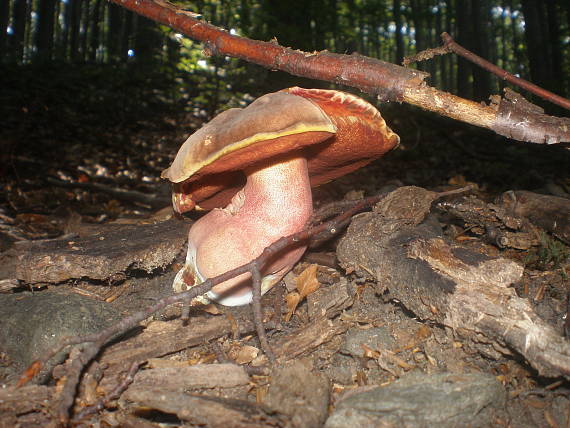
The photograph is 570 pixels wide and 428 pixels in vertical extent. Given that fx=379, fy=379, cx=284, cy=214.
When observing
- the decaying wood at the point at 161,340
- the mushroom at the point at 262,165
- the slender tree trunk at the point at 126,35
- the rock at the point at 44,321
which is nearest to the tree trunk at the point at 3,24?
the slender tree trunk at the point at 126,35

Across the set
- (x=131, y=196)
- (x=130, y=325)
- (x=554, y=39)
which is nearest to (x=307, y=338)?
(x=130, y=325)

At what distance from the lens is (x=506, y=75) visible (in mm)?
2121

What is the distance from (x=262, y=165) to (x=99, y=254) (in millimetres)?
1169

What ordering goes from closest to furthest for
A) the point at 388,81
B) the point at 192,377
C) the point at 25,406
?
the point at 25,406
the point at 192,377
the point at 388,81

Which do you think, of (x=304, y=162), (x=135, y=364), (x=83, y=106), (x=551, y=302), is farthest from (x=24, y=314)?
(x=83, y=106)

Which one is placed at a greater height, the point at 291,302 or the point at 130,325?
the point at 130,325

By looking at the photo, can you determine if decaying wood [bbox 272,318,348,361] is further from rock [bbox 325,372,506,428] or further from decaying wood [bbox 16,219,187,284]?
decaying wood [bbox 16,219,187,284]

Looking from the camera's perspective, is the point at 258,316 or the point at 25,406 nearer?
the point at 25,406

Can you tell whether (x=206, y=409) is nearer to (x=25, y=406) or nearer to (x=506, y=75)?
(x=25, y=406)

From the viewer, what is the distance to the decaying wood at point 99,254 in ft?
7.32

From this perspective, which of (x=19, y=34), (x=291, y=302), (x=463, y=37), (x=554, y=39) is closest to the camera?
(x=291, y=302)

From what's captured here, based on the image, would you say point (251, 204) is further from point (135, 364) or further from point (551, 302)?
point (551, 302)

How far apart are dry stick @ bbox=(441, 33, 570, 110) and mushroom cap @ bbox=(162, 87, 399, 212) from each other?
0.64 meters

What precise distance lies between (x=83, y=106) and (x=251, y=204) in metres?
10.2
